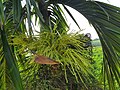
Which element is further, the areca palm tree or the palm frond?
the palm frond

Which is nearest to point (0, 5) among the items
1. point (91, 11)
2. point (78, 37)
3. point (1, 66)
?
point (1, 66)

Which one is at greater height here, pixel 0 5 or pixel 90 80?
pixel 0 5

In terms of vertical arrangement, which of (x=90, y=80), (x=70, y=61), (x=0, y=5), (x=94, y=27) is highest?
(x=0, y=5)

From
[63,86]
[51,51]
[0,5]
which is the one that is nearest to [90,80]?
[63,86]

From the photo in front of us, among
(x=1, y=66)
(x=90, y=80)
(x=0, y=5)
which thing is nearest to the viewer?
(x=0, y=5)

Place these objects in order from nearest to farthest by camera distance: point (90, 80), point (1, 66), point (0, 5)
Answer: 1. point (0, 5)
2. point (1, 66)
3. point (90, 80)

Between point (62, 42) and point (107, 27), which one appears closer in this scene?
point (62, 42)

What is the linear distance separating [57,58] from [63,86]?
142 millimetres

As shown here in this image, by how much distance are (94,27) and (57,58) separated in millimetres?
302

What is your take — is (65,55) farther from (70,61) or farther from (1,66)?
(1,66)

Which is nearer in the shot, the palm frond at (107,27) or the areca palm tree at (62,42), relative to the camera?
the areca palm tree at (62,42)

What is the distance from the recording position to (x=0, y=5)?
84 centimetres

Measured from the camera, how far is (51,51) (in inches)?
43.6

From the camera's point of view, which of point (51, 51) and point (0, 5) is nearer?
point (0, 5)
